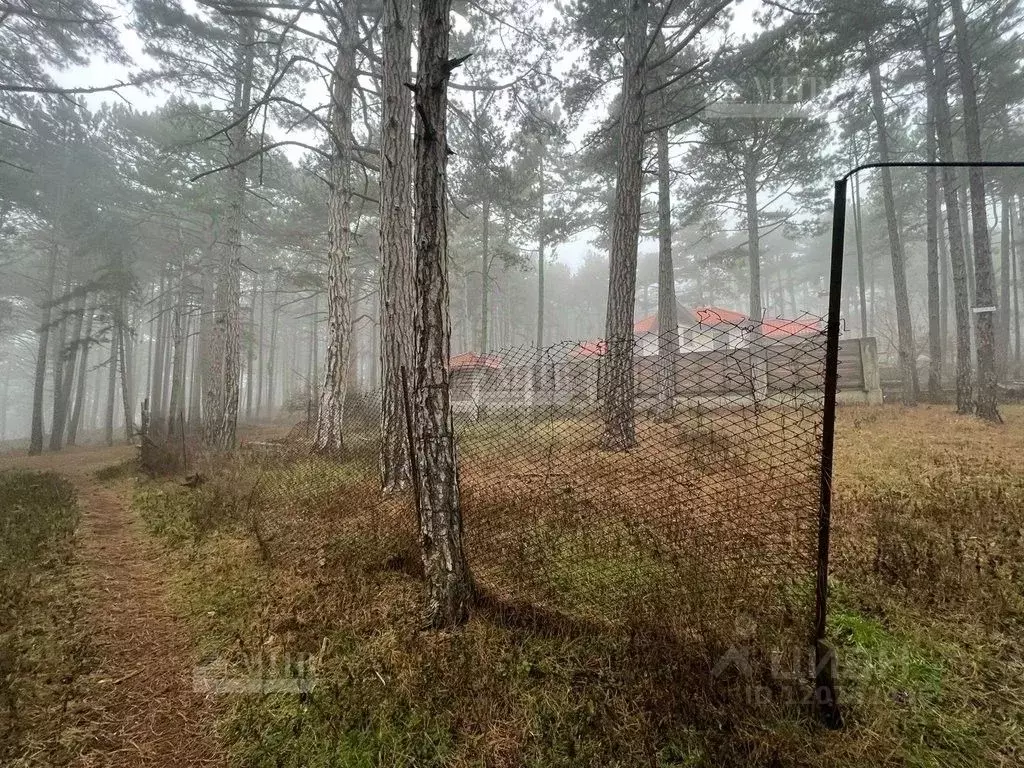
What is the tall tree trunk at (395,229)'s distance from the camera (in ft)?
16.9

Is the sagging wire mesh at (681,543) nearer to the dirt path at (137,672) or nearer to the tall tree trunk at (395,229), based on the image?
the tall tree trunk at (395,229)

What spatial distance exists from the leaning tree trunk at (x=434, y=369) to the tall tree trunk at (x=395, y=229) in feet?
7.80

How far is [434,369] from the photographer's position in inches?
106

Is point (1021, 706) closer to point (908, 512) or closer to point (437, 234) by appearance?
point (908, 512)

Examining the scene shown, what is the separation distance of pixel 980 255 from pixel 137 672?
Result: 15.1 m

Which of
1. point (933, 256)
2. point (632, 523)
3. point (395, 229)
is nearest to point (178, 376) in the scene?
point (395, 229)

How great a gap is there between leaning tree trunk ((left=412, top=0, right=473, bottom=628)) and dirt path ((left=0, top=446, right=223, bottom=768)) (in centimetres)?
131

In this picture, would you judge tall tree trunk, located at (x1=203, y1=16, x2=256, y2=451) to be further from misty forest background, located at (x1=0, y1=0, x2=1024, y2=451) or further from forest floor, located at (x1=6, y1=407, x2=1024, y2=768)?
forest floor, located at (x1=6, y1=407, x2=1024, y2=768)

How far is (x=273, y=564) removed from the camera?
3.72 metres

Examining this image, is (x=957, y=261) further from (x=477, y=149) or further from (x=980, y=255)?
(x=477, y=149)

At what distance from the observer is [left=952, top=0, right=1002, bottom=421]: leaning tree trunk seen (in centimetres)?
865

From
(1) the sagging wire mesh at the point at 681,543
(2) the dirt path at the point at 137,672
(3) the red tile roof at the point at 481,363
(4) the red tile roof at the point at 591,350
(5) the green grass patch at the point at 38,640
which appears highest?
(3) the red tile roof at the point at 481,363

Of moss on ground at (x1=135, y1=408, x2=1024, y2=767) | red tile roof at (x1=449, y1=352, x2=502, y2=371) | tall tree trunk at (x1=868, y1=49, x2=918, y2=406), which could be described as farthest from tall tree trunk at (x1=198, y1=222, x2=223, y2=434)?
tall tree trunk at (x1=868, y1=49, x2=918, y2=406)

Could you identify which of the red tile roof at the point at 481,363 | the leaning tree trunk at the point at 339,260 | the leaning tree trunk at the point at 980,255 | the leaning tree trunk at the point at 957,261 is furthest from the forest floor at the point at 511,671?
the leaning tree trunk at the point at 957,261
